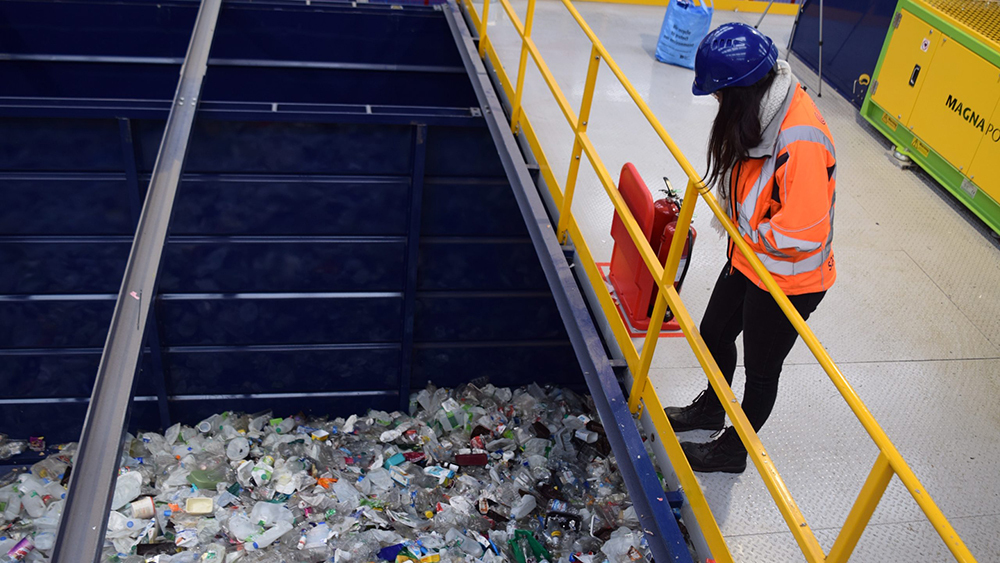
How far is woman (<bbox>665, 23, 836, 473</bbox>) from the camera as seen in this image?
Result: 7.29 feet

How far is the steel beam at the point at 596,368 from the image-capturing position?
248cm

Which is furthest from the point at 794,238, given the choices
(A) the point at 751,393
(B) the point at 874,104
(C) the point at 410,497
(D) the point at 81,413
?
(D) the point at 81,413

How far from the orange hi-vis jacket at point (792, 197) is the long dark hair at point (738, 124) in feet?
0.13

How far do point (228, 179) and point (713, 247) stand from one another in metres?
3.32

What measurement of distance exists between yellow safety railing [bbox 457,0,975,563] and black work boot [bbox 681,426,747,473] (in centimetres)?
18

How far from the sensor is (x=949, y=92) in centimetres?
434

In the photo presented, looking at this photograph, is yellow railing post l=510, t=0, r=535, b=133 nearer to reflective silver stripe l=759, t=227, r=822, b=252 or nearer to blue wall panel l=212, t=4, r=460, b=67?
reflective silver stripe l=759, t=227, r=822, b=252

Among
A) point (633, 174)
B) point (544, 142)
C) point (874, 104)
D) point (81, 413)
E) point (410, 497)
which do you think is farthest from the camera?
point (81, 413)

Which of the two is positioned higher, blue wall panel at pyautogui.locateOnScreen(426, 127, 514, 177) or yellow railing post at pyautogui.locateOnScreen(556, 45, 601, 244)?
yellow railing post at pyautogui.locateOnScreen(556, 45, 601, 244)

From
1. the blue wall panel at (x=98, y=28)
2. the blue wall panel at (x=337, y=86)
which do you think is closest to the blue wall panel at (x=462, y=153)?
the blue wall panel at (x=337, y=86)

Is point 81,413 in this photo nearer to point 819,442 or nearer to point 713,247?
point 713,247

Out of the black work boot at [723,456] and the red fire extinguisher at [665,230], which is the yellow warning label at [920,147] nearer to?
the red fire extinguisher at [665,230]

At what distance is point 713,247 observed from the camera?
158 inches

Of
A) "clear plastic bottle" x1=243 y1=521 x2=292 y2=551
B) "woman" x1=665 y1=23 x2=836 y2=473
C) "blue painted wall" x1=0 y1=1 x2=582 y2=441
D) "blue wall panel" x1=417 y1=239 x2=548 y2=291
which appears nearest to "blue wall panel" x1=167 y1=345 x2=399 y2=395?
"blue painted wall" x1=0 y1=1 x2=582 y2=441
